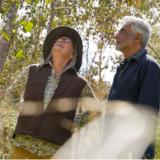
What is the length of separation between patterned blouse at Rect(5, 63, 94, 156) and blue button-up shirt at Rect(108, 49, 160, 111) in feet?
1.54

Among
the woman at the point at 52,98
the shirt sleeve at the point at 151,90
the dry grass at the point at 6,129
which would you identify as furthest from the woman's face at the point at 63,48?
the dry grass at the point at 6,129

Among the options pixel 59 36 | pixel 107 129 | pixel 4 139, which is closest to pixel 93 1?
pixel 4 139

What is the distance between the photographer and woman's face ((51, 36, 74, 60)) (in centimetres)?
450

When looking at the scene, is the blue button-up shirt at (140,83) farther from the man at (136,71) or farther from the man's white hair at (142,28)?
the man's white hair at (142,28)

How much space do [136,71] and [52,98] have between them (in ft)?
2.63

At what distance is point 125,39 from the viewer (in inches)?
167

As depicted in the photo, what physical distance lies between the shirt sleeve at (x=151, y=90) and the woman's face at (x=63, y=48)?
91cm

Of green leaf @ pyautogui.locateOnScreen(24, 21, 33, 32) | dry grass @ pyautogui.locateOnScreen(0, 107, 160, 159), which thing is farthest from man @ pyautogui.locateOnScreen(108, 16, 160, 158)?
dry grass @ pyautogui.locateOnScreen(0, 107, 160, 159)

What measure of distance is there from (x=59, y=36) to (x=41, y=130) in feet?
2.72

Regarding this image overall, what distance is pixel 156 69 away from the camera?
3842 millimetres

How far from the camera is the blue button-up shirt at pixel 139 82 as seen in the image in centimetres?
376

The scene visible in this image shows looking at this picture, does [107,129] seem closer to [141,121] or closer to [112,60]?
[141,121]

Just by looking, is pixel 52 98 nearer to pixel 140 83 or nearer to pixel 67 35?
pixel 67 35

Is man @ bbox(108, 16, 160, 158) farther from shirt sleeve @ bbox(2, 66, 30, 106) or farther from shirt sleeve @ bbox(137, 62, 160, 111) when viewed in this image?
shirt sleeve @ bbox(2, 66, 30, 106)
